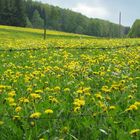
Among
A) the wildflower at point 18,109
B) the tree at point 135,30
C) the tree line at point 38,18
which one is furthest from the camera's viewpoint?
the tree line at point 38,18

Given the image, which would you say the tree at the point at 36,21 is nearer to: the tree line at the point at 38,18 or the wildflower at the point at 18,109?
the tree line at the point at 38,18

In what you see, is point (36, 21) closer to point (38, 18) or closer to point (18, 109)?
point (38, 18)

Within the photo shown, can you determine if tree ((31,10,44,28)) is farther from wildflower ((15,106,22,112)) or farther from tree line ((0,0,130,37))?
wildflower ((15,106,22,112))

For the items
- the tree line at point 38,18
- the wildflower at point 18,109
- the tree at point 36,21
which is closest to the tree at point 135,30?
the tree line at point 38,18

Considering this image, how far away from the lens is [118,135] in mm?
4836

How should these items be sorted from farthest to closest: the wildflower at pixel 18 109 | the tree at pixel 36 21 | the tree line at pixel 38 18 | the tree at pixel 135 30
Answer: the tree at pixel 36 21
the tree line at pixel 38 18
the tree at pixel 135 30
the wildflower at pixel 18 109

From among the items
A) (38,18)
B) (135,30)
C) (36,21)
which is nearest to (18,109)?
(135,30)

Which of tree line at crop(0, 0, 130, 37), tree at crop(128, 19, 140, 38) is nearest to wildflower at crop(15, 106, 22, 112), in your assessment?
tree line at crop(0, 0, 130, 37)

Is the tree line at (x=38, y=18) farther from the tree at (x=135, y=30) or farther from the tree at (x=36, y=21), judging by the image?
the tree at (x=135, y=30)

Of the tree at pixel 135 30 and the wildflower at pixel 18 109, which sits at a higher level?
the wildflower at pixel 18 109

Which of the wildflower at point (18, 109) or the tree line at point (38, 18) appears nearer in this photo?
the wildflower at point (18, 109)

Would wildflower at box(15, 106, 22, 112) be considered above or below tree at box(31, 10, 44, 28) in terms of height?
above

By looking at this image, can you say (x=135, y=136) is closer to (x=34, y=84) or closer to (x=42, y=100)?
(x=42, y=100)

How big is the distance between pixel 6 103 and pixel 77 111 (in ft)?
4.08
